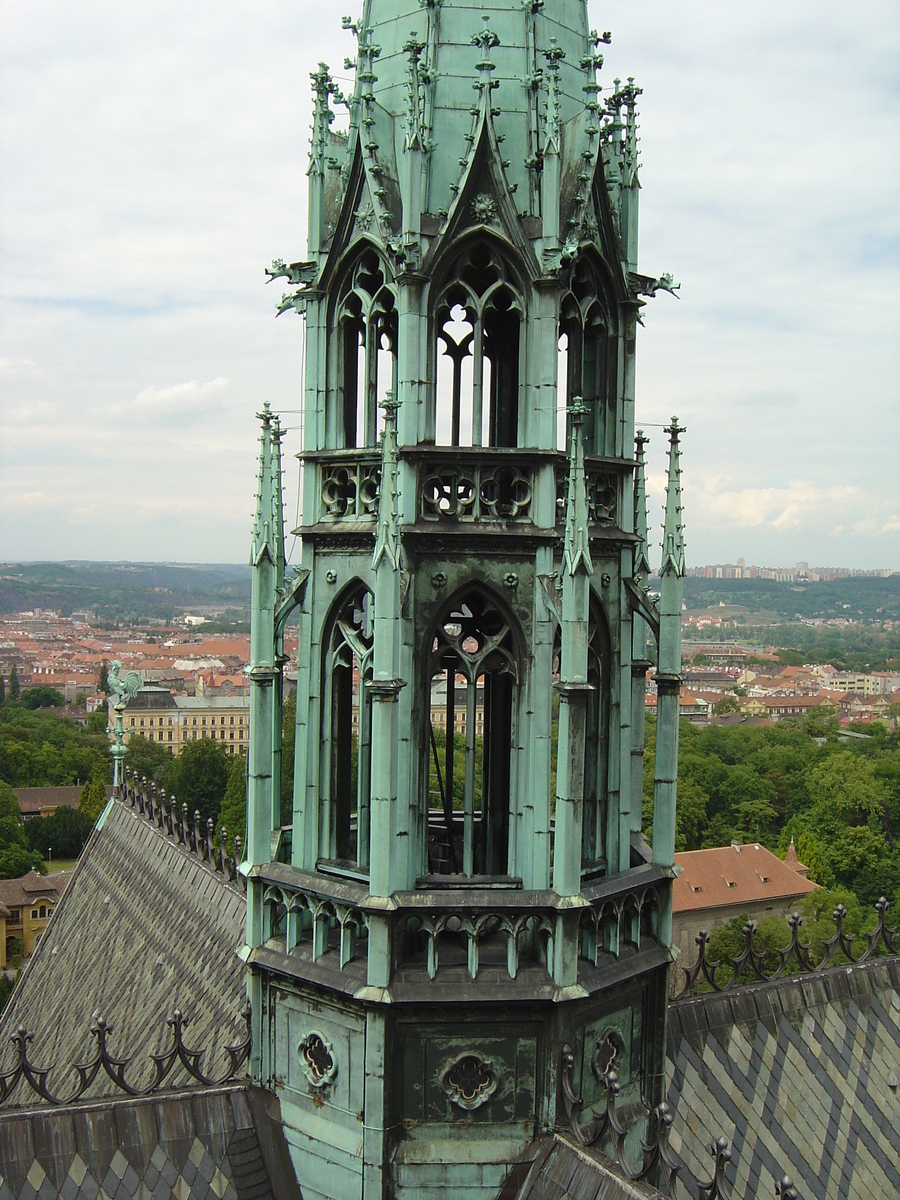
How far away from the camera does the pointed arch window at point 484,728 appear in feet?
38.4

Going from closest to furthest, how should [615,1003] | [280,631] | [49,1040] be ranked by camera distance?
[615,1003] < [280,631] < [49,1040]

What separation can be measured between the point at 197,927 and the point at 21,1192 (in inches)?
335

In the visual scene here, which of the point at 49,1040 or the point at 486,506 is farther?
the point at 49,1040

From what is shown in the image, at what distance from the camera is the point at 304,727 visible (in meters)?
12.4

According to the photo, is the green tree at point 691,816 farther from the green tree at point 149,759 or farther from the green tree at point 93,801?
the green tree at point 93,801

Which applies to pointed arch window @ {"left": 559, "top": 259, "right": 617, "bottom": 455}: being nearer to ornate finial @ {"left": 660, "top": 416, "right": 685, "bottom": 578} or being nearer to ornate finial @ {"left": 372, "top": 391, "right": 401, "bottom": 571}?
ornate finial @ {"left": 660, "top": 416, "right": 685, "bottom": 578}

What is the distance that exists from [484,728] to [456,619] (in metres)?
1.74

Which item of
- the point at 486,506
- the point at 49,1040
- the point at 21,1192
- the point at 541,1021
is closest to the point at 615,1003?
the point at 541,1021

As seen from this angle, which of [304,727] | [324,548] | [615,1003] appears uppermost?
[324,548]

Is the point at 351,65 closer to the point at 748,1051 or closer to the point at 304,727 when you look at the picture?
the point at 304,727

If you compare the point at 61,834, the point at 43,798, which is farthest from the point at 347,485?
the point at 43,798

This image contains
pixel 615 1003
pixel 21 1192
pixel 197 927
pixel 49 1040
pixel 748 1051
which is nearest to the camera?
pixel 21 1192

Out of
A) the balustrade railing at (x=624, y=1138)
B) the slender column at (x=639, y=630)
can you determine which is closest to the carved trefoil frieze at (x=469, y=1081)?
the balustrade railing at (x=624, y=1138)

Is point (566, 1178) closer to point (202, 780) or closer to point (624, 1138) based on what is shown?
point (624, 1138)
